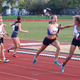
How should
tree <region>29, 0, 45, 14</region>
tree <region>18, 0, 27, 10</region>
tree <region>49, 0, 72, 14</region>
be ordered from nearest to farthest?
tree <region>49, 0, 72, 14</region> → tree <region>29, 0, 45, 14</region> → tree <region>18, 0, 27, 10</region>

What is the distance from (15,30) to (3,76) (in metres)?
4.15

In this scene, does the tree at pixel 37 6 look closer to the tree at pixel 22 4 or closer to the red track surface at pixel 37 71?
the tree at pixel 22 4

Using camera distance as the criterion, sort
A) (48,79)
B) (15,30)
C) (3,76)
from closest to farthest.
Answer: (48,79) < (3,76) < (15,30)

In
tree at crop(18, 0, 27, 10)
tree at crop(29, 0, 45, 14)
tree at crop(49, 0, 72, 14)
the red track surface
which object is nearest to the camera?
the red track surface

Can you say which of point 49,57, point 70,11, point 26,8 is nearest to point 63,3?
point 70,11

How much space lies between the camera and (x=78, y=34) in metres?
7.50

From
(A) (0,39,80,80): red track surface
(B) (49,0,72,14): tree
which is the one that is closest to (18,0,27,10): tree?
(B) (49,0,72,14): tree

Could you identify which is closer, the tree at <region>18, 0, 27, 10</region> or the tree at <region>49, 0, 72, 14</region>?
the tree at <region>49, 0, 72, 14</region>

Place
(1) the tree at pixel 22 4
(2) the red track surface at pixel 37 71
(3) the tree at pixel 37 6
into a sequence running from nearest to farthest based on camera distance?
(2) the red track surface at pixel 37 71
(3) the tree at pixel 37 6
(1) the tree at pixel 22 4

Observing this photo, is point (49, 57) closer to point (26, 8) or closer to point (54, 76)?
point (54, 76)

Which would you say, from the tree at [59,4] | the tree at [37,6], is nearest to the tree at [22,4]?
the tree at [37,6]

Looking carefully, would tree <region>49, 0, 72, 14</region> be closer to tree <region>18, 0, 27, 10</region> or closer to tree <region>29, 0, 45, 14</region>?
tree <region>29, 0, 45, 14</region>

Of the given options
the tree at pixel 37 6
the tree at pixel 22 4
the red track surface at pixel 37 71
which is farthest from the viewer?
the tree at pixel 22 4

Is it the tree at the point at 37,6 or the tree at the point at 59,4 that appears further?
the tree at the point at 37,6
